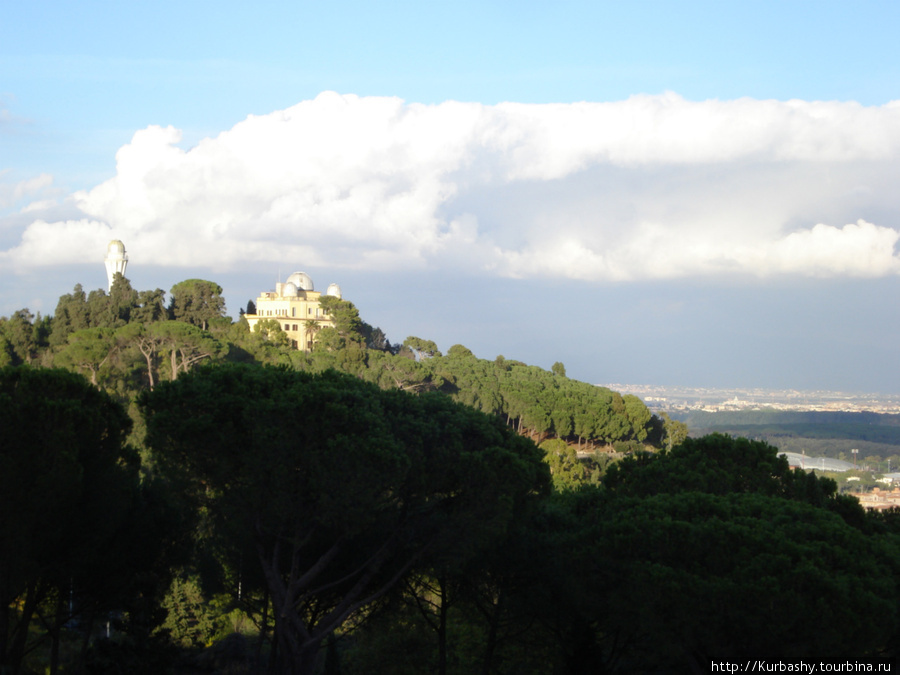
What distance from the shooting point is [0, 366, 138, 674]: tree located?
11805 mm

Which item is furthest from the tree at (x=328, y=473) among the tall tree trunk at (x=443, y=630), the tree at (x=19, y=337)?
the tree at (x=19, y=337)

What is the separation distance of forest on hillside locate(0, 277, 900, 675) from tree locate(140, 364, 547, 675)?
1.5 inches

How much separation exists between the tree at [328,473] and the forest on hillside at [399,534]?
0.12ft

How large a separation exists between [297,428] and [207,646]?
10.3 m

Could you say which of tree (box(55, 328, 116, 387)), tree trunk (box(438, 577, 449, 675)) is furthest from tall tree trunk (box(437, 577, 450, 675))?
tree (box(55, 328, 116, 387))

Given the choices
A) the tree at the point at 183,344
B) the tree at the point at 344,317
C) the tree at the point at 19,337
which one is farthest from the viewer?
the tree at the point at 344,317

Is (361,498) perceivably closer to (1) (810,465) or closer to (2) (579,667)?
(2) (579,667)

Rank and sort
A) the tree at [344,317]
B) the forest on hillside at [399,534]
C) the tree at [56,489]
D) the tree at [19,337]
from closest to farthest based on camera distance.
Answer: the forest on hillside at [399,534] → the tree at [56,489] → the tree at [19,337] → the tree at [344,317]

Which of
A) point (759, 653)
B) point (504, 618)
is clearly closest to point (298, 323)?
point (504, 618)

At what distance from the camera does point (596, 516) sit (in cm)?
1462

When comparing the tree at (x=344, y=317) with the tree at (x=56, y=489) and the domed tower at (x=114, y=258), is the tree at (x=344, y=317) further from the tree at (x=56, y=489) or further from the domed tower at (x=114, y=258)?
the tree at (x=56, y=489)

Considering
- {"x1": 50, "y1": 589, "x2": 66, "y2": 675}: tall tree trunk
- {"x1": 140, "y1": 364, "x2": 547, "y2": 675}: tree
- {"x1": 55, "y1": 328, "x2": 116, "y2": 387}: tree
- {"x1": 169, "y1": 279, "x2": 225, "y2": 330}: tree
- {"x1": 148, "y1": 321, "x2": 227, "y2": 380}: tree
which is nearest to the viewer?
{"x1": 140, "y1": 364, "x2": 547, "y2": 675}: tree

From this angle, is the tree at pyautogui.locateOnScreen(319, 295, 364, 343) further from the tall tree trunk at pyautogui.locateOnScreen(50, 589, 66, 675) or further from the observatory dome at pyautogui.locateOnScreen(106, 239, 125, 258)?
the tall tree trunk at pyautogui.locateOnScreen(50, 589, 66, 675)

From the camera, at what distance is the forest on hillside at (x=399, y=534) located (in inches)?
438
